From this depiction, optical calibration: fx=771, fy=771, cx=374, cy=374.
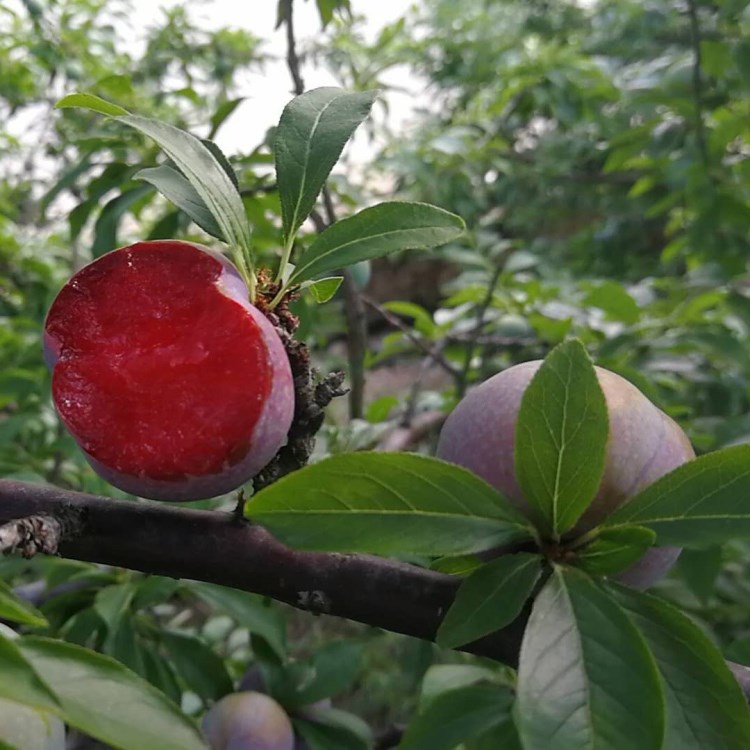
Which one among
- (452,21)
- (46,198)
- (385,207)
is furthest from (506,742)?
(452,21)

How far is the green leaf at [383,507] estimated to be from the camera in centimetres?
32

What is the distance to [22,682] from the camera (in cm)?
22

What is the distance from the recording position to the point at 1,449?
1.25m

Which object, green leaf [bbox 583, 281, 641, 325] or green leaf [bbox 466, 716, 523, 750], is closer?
green leaf [bbox 466, 716, 523, 750]

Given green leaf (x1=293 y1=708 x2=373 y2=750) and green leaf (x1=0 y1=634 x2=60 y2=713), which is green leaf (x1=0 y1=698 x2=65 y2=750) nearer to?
green leaf (x1=0 y1=634 x2=60 y2=713)

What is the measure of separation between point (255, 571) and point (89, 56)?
2.18m

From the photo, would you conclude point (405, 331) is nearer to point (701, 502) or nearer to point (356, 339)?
point (356, 339)

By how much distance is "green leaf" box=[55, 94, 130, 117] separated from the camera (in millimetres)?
360

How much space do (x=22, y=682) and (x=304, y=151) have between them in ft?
0.95

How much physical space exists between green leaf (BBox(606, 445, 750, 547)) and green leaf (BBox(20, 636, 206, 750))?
0.22 m

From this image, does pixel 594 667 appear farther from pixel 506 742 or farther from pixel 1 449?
pixel 1 449

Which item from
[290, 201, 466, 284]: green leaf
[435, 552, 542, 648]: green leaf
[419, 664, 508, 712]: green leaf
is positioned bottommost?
[419, 664, 508, 712]: green leaf

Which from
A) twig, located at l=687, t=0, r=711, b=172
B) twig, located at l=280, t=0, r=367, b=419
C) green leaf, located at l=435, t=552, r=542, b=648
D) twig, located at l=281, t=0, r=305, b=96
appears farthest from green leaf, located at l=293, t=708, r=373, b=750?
twig, located at l=687, t=0, r=711, b=172

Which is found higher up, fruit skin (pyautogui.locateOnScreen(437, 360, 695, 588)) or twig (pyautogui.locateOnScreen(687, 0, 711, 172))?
twig (pyautogui.locateOnScreen(687, 0, 711, 172))
